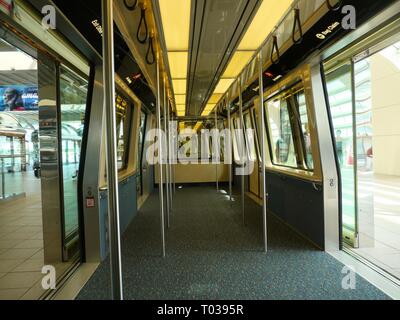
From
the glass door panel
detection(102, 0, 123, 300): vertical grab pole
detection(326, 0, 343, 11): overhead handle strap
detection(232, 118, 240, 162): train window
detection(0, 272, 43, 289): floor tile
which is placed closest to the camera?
detection(102, 0, 123, 300): vertical grab pole

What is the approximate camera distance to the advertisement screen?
24.2 ft

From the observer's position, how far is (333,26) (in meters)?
2.29

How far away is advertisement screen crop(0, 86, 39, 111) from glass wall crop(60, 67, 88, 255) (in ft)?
15.7

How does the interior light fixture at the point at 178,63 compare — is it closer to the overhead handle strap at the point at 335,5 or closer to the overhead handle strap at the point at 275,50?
the overhead handle strap at the point at 275,50

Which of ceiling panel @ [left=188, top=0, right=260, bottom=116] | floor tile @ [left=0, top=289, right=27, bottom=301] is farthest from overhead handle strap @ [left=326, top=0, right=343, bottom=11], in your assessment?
floor tile @ [left=0, top=289, right=27, bottom=301]

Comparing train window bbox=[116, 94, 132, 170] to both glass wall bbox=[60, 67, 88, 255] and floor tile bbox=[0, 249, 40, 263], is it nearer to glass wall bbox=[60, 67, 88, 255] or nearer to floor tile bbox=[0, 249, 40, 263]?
glass wall bbox=[60, 67, 88, 255]

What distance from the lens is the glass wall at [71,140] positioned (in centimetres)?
321

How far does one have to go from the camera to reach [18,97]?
743cm

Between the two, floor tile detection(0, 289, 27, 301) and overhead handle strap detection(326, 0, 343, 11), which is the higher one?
overhead handle strap detection(326, 0, 343, 11)

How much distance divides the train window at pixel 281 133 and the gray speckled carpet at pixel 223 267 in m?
1.45

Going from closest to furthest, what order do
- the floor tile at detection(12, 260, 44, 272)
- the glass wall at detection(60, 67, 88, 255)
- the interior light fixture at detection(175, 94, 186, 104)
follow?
the floor tile at detection(12, 260, 44, 272) < the glass wall at detection(60, 67, 88, 255) < the interior light fixture at detection(175, 94, 186, 104)

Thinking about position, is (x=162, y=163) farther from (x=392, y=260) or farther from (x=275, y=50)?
(x=392, y=260)
